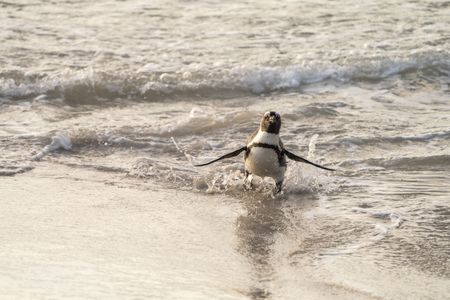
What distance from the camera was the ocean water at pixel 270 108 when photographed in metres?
4.92

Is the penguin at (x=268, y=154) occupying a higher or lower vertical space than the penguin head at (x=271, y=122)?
lower

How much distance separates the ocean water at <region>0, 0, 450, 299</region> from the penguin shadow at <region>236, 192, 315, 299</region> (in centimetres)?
1

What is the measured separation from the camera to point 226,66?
9.06m

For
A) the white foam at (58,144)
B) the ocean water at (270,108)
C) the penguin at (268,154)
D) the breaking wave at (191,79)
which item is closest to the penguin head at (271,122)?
the penguin at (268,154)

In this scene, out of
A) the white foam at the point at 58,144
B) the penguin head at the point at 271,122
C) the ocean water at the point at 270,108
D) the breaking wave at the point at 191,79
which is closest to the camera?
the ocean water at the point at 270,108

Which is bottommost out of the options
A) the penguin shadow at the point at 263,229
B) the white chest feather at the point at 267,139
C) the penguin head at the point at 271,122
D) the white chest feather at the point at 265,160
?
the penguin shadow at the point at 263,229

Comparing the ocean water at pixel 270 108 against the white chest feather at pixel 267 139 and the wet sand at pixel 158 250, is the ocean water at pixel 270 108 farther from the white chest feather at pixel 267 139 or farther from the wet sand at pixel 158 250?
the white chest feather at pixel 267 139

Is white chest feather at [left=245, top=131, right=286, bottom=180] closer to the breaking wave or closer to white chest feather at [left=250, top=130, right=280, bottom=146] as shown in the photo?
white chest feather at [left=250, top=130, right=280, bottom=146]

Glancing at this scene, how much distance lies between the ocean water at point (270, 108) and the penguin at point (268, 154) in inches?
6.3

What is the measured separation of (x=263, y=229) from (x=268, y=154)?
762 mm

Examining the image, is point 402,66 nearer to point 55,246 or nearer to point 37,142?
point 37,142

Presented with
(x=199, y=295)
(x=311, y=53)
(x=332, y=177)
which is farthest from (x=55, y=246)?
(x=311, y=53)

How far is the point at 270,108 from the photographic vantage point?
8102mm

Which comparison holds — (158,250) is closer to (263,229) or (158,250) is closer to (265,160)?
(263,229)
